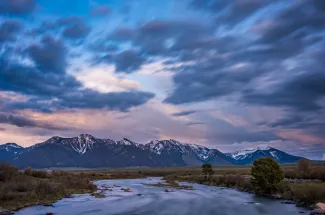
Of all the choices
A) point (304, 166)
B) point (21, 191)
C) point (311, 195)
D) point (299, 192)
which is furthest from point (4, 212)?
point (304, 166)

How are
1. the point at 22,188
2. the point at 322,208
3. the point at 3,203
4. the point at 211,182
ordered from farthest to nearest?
the point at 211,182
the point at 22,188
the point at 3,203
the point at 322,208

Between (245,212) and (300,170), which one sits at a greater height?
(300,170)

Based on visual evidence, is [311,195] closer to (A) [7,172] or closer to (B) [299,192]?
(B) [299,192]

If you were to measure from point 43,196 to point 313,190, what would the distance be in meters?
42.1

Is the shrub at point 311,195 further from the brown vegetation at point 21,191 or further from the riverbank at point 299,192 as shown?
the brown vegetation at point 21,191

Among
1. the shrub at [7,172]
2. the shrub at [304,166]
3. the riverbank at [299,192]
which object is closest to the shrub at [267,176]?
the riverbank at [299,192]

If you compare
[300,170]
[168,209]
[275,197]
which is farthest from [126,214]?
[300,170]

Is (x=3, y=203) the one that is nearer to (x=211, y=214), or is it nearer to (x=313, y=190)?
(x=211, y=214)

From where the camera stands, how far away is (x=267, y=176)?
6500cm

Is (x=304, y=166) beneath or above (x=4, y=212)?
above

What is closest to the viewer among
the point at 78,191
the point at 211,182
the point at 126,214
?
the point at 126,214

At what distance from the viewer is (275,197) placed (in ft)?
196

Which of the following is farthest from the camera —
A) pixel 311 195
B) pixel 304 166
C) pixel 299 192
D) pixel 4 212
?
pixel 304 166

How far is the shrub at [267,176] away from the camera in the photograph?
64.3 meters
